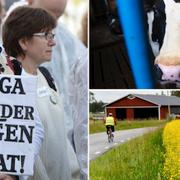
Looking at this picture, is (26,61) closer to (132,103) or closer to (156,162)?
(132,103)

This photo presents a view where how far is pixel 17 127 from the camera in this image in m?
2.98

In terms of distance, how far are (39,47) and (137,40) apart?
2.51ft

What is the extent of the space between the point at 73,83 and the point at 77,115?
0.81 feet

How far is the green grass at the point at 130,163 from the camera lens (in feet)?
10.0

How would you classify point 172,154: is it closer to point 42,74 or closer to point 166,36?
point 166,36

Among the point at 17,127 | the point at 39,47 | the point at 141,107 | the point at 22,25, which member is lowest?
the point at 17,127

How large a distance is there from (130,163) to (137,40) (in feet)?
3.14

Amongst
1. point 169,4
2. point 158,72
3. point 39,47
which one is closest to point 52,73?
point 39,47

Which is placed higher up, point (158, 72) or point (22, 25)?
point (22, 25)

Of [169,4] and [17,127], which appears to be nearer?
[17,127]

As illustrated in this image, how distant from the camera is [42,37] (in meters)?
3.05

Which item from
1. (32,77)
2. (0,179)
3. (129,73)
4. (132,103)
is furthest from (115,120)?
(0,179)

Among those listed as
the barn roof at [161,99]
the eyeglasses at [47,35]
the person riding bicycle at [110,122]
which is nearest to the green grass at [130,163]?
the person riding bicycle at [110,122]

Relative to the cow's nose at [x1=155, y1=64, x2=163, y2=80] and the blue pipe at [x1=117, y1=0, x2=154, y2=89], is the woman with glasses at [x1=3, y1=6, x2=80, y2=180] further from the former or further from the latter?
the cow's nose at [x1=155, y1=64, x2=163, y2=80]
